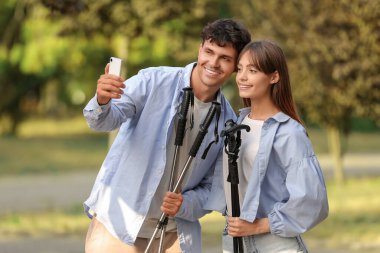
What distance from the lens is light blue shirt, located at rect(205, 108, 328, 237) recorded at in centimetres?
438

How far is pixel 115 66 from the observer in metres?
4.52

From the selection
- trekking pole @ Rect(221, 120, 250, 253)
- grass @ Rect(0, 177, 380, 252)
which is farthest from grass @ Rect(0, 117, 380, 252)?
trekking pole @ Rect(221, 120, 250, 253)

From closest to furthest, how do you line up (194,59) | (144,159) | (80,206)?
(144,159), (80,206), (194,59)

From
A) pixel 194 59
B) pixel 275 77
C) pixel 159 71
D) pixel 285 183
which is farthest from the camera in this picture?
pixel 194 59

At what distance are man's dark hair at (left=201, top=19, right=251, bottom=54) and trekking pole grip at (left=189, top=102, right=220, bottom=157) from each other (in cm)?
29

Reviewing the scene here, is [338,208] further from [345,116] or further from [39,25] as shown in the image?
[39,25]

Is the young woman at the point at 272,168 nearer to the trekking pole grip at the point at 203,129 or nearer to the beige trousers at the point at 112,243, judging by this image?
the trekking pole grip at the point at 203,129

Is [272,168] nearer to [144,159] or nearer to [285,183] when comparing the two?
[285,183]

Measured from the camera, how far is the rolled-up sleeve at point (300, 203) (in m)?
4.37

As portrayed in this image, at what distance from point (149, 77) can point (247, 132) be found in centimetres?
67

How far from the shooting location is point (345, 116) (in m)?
19.4

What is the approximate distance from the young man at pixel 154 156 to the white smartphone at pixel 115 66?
31 cm

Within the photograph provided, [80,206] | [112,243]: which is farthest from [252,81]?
[80,206]

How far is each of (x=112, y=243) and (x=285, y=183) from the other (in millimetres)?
A: 993
